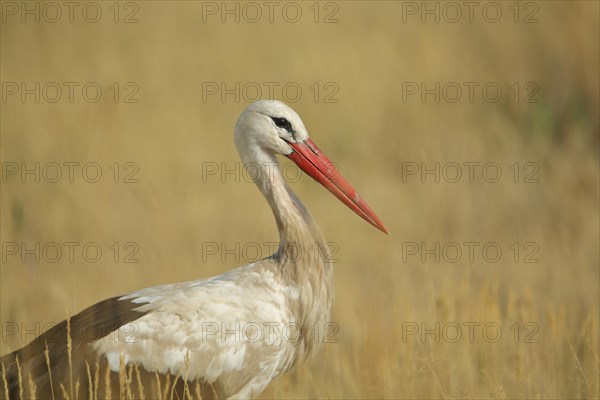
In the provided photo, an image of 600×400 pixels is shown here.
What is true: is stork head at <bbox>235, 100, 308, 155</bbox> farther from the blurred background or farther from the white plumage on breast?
the blurred background

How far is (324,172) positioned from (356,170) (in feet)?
11.1

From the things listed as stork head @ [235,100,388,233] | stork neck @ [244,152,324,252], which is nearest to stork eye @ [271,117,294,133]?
stork head @ [235,100,388,233]

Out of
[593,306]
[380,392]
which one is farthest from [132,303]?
[593,306]

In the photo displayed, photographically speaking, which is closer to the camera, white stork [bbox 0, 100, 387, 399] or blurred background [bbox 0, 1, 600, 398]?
white stork [bbox 0, 100, 387, 399]

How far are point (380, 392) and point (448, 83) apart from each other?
4469mm

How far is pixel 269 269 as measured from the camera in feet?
12.4

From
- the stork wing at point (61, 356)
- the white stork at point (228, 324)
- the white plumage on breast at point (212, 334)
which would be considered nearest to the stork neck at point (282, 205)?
the white stork at point (228, 324)

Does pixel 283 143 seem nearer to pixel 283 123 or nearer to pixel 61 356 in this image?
pixel 283 123

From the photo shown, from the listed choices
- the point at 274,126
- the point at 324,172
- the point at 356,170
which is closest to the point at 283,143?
the point at 274,126

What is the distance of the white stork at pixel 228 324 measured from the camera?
11.4 feet

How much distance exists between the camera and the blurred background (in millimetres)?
4496

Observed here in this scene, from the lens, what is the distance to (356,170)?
287 inches

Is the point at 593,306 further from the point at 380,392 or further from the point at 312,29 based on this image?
the point at 312,29

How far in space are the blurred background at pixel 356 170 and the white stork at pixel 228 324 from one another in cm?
49
